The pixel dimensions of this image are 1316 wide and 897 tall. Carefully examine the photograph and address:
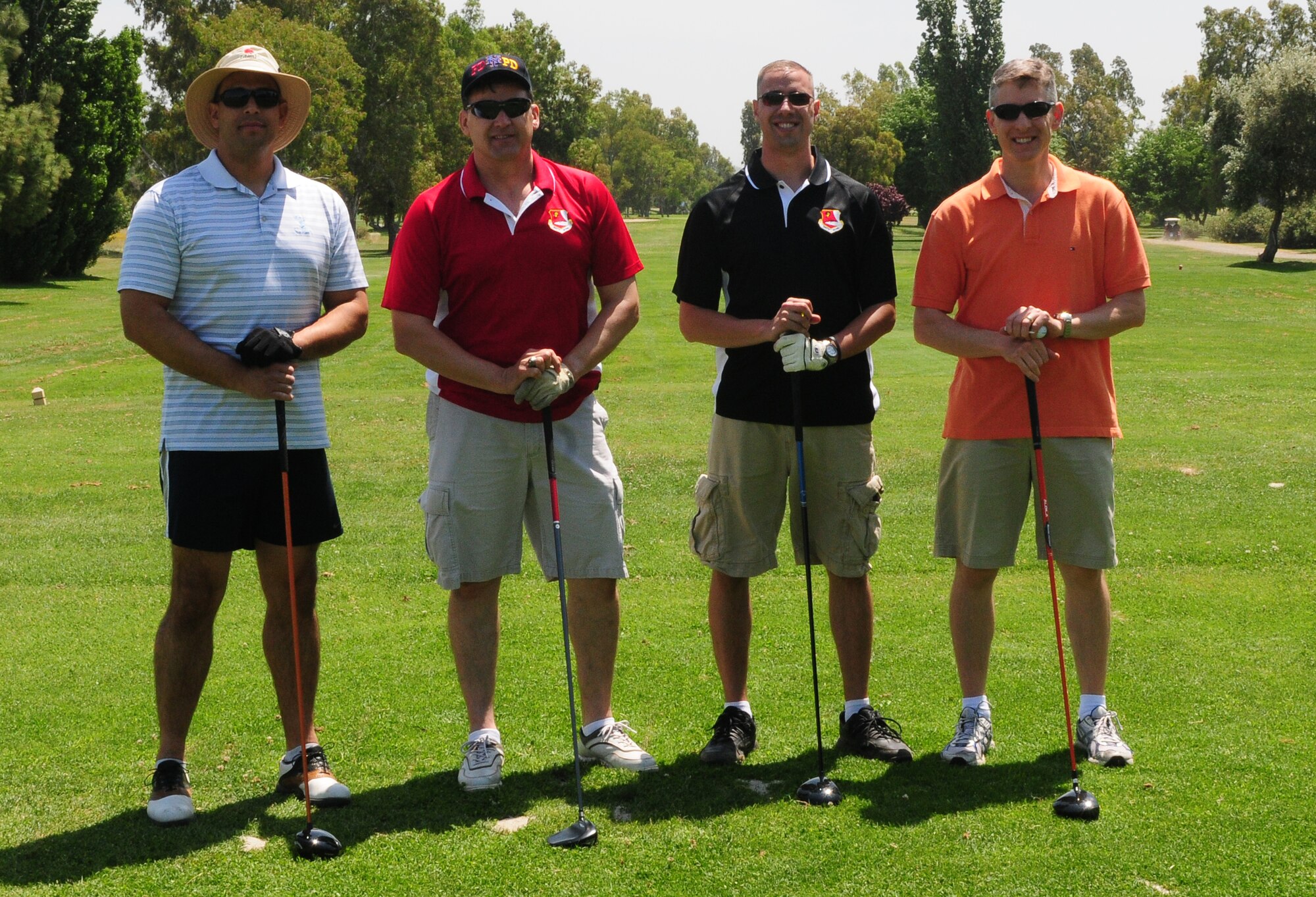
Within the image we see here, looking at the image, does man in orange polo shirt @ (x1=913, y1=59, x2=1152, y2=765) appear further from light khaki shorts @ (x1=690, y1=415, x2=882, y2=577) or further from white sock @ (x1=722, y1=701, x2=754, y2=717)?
white sock @ (x1=722, y1=701, x2=754, y2=717)

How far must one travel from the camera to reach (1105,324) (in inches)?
178

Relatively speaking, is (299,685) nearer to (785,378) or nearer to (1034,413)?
(785,378)

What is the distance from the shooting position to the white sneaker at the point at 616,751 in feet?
15.0

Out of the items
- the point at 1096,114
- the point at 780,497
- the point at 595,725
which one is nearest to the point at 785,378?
the point at 780,497

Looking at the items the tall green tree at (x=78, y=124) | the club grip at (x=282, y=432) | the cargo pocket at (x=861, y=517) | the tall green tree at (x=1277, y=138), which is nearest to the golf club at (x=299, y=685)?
the club grip at (x=282, y=432)

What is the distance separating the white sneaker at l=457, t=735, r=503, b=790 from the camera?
174 inches

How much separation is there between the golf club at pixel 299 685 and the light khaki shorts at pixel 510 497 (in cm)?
50

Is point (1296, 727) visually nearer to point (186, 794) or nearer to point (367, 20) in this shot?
point (186, 794)

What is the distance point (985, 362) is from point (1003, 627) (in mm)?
2006

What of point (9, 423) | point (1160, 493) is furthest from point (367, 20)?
point (1160, 493)

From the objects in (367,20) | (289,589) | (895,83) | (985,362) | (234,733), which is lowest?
(234,733)

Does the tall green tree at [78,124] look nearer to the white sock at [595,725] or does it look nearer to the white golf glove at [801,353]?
the white sock at [595,725]

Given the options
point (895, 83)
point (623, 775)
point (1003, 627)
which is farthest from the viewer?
point (895, 83)

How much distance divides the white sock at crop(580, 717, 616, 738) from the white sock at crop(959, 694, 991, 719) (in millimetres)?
1321
